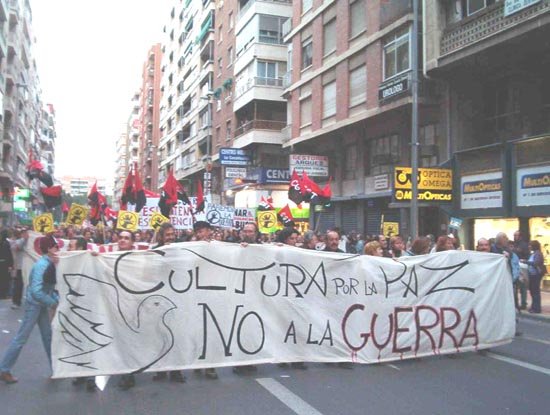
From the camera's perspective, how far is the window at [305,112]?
97.0ft

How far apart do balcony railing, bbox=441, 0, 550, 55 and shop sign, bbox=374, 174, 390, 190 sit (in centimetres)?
606

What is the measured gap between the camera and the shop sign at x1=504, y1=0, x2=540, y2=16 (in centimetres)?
1558

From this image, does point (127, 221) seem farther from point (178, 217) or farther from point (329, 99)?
point (329, 99)

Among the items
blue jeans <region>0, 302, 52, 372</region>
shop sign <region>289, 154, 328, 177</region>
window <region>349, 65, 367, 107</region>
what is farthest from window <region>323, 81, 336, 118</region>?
blue jeans <region>0, 302, 52, 372</region>

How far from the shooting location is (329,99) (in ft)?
90.3

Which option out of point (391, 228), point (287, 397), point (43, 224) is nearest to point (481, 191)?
point (391, 228)

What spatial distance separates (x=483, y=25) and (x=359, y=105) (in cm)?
782

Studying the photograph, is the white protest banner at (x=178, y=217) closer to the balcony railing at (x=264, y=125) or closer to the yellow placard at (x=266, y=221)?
the yellow placard at (x=266, y=221)

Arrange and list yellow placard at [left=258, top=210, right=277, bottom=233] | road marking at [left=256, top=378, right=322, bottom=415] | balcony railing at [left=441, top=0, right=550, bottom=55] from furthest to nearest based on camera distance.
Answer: yellow placard at [left=258, top=210, right=277, bottom=233]
balcony railing at [left=441, top=0, right=550, bottom=55]
road marking at [left=256, top=378, right=322, bottom=415]

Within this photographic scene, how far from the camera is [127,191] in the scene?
1680cm

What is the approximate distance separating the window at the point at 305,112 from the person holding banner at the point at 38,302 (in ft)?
78.6

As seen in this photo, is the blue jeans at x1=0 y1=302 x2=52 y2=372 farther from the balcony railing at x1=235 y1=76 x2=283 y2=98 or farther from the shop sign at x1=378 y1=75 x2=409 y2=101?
the balcony railing at x1=235 y1=76 x2=283 y2=98

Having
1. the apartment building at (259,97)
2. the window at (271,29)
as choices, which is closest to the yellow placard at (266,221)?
the apartment building at (259,97)

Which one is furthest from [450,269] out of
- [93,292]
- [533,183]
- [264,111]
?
[264,111]
